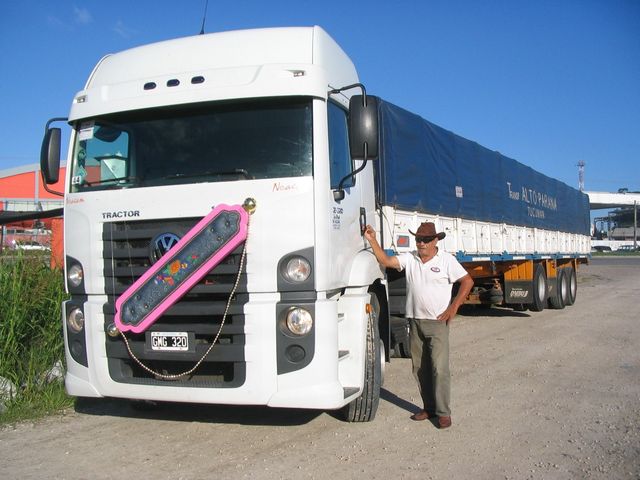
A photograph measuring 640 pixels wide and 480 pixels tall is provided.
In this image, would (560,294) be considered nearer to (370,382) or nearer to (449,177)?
(449,177)

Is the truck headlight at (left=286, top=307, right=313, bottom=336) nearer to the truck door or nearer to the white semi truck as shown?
the white semi truck

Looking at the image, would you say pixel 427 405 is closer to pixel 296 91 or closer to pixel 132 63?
pixel 296 91

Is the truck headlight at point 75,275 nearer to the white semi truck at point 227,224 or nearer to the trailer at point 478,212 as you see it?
the white semi truck at point 227,224

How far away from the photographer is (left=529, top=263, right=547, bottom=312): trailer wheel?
43.7 ft

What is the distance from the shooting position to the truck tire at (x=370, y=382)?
5.09m

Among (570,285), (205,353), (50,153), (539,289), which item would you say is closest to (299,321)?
(205,353)

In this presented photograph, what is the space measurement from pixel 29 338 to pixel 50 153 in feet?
7.29

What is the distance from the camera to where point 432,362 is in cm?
518

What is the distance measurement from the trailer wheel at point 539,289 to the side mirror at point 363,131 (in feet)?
31.6

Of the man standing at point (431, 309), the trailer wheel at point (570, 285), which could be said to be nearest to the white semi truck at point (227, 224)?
the man standing at point (431, 309)

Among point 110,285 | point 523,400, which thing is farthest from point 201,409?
point 523,400

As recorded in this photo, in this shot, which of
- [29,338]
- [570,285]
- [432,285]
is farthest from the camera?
[570,285]

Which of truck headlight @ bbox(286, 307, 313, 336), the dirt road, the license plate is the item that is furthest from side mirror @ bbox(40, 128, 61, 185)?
truck headlight @ bbox(286, 307, 313, 336)

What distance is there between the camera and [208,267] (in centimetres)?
439
